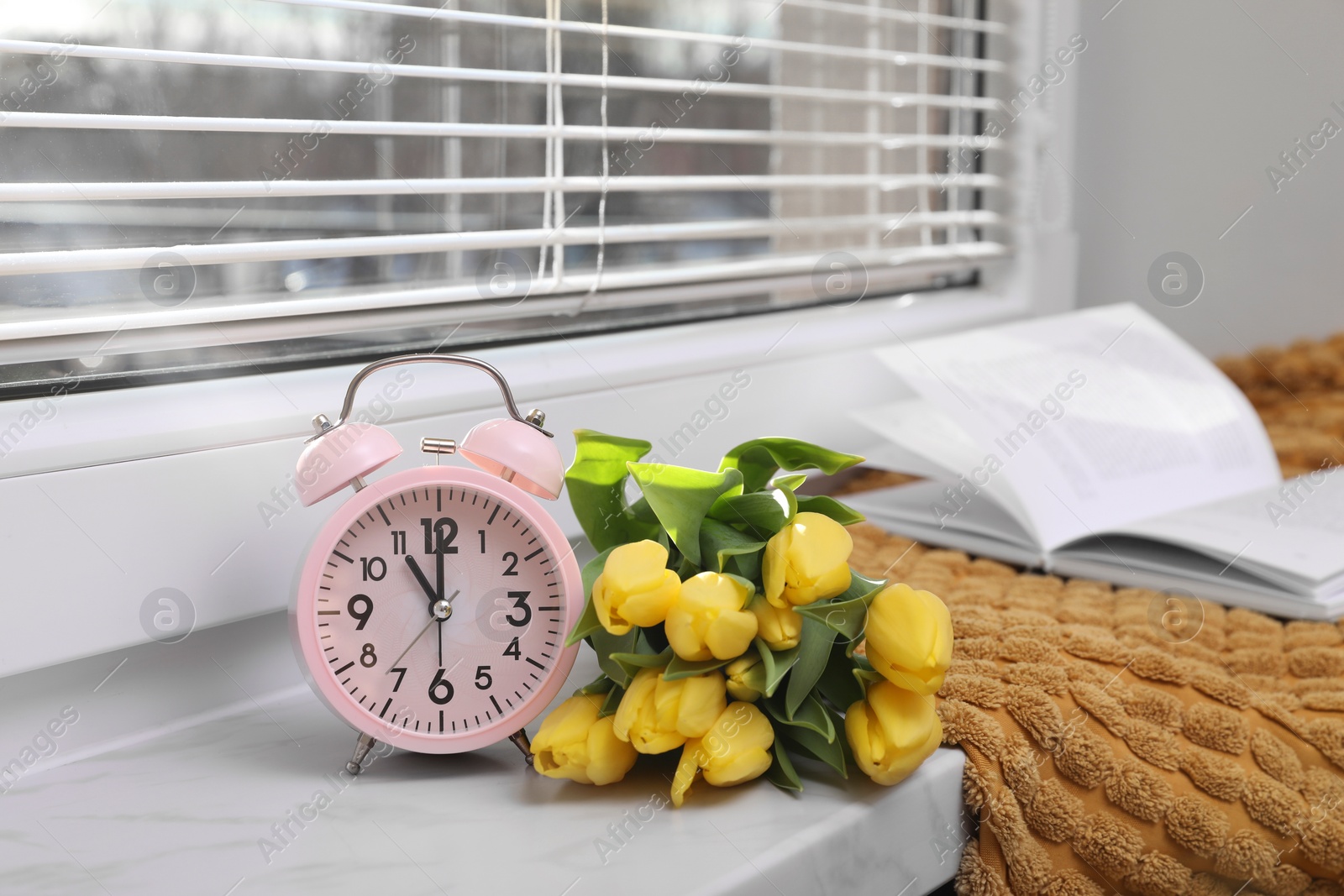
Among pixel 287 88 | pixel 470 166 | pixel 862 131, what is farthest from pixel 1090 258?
pixel 287 88

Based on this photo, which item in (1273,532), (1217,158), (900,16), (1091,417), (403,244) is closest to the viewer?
(403,244)

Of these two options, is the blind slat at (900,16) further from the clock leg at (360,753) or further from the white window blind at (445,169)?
the clock leg at (360,753)

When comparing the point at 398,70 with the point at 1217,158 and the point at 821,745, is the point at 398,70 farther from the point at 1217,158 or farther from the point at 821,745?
the point at 1217,158

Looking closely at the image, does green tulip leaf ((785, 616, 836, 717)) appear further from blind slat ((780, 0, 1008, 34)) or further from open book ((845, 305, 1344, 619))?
blind slat ((780, 0, 1008, 34))

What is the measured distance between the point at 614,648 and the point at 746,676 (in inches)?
3.1

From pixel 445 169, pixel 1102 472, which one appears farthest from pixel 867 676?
pixel 445 169

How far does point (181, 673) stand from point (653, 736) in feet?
1.01

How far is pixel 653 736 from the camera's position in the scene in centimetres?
51

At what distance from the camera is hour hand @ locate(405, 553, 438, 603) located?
21.9 inches

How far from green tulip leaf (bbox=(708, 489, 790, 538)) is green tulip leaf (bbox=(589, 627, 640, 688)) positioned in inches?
2.8

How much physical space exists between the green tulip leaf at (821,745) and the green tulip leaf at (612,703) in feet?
0.27

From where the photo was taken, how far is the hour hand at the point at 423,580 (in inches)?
21.9

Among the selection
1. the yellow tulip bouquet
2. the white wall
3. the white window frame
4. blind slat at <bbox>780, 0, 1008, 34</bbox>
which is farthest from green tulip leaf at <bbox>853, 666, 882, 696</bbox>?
the white wall

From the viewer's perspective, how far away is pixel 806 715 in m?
0.54
